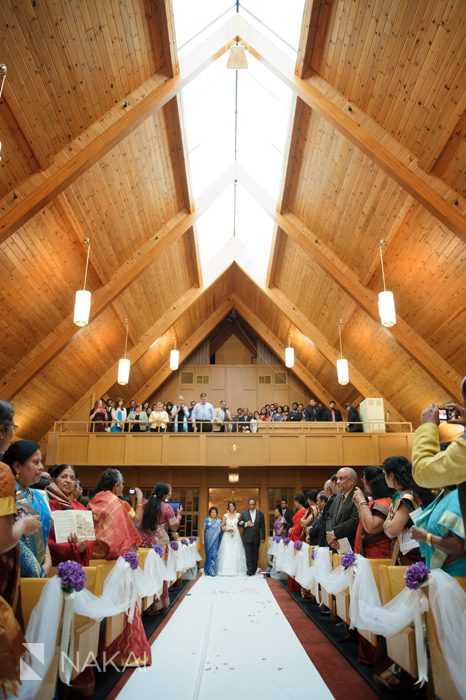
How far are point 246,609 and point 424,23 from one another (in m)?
6.60

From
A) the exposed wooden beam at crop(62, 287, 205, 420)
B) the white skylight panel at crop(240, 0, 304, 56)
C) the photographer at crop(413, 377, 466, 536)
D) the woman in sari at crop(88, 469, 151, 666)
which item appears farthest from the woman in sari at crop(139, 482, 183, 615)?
the exposed wooden beam at crop(62, 287, 205, 420)

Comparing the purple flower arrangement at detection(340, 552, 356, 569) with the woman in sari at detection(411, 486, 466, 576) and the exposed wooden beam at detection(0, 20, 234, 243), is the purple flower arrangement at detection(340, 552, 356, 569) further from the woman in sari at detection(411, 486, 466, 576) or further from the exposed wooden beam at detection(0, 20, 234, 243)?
the exposed wooden beam at detection(0, 20, 234, 243)

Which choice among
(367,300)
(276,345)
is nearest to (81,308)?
(367,300)

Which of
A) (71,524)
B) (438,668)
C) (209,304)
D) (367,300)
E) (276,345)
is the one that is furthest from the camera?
(276,345)

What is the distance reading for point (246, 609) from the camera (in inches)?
215

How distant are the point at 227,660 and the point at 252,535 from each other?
627 centimetres

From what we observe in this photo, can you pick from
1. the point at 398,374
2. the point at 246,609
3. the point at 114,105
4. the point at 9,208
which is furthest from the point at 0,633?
the point at 398,374

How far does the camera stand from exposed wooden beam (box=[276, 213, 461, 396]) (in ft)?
26.6

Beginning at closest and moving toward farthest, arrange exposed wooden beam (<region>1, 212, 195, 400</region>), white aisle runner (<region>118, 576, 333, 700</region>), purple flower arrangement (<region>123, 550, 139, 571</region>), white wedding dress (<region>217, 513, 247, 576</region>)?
white aisle runner (<region>118, 576, 333, 700</region>) < purple flower arrangement (<region>123, 550, 139, 571</region>) < exposed wooden beam (<region>1, 212, 195, 400</region>) < white wedding dress (<region>217, 513, 247, 576</region>)

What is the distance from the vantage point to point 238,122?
9094mm

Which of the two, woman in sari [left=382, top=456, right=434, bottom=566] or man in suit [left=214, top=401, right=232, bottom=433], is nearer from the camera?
woman in sari [left=382, top=456, right=434, bottom=566]

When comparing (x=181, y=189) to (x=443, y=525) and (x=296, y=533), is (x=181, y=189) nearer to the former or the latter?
(x=296, y=533)

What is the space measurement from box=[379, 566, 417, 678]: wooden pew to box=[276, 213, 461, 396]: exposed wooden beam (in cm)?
580

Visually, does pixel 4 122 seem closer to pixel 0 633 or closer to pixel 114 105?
pixel 114 105
